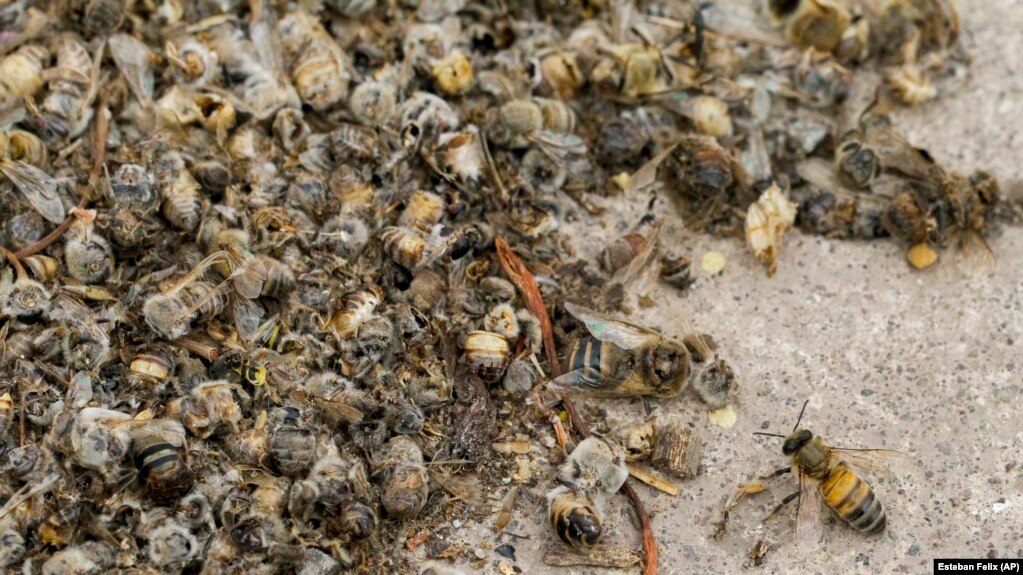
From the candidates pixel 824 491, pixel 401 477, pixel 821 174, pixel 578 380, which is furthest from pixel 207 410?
pixel 821 174

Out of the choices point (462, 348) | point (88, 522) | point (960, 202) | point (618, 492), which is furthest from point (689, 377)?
point (88, 522)

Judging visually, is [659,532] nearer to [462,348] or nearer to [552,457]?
[552,457]

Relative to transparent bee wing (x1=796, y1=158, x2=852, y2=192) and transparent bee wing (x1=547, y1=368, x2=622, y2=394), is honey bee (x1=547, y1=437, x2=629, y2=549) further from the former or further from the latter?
transparent bee wing (x1=796, y1=158, x2=852, y2=192)

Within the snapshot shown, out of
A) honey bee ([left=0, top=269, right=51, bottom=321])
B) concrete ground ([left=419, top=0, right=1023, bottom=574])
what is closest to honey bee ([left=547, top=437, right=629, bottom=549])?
concrete ground ([left=419, top=0, right=1023, bottom=574])

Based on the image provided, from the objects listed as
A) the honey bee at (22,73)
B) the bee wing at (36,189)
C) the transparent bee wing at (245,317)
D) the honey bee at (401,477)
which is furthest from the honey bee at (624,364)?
the honey bee at (22,73)

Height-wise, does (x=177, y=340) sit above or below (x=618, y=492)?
above

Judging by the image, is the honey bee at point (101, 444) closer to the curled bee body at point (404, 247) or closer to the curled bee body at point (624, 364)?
the curled bee body at point (404, 247)
